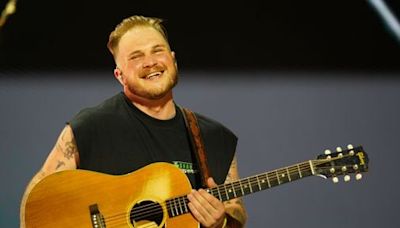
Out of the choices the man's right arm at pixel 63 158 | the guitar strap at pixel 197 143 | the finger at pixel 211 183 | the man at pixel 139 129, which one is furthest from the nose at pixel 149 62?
the finger at pixel 211 183

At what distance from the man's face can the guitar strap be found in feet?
0.41

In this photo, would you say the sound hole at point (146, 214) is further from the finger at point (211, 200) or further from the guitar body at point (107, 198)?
the finger at point (211, 200)

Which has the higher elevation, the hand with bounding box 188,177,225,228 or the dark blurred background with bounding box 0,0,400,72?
the dark blurred background with bounding box 0,0,400,72

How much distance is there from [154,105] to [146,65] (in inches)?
5.9

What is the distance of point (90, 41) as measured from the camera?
241 cm

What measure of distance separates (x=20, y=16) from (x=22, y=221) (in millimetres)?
950

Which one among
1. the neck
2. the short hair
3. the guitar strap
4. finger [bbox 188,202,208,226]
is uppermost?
the short hair

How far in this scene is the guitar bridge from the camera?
1.76 meters

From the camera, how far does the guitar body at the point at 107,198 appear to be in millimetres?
1763

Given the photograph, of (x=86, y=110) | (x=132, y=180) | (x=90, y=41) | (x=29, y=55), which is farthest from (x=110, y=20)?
(x=132, y=180)

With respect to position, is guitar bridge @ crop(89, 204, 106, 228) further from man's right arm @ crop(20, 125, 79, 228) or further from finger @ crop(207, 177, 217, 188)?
finger @ crop(207, 177, 217, 188)

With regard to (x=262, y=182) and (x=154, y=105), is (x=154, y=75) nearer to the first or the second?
(x=154, y=105)

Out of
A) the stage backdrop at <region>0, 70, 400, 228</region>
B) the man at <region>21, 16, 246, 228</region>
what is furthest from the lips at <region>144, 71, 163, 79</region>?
the stage backdrop at <region>0, 70, 400, 228</region>

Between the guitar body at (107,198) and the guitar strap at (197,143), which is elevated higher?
the guitar strap at (197,143)
